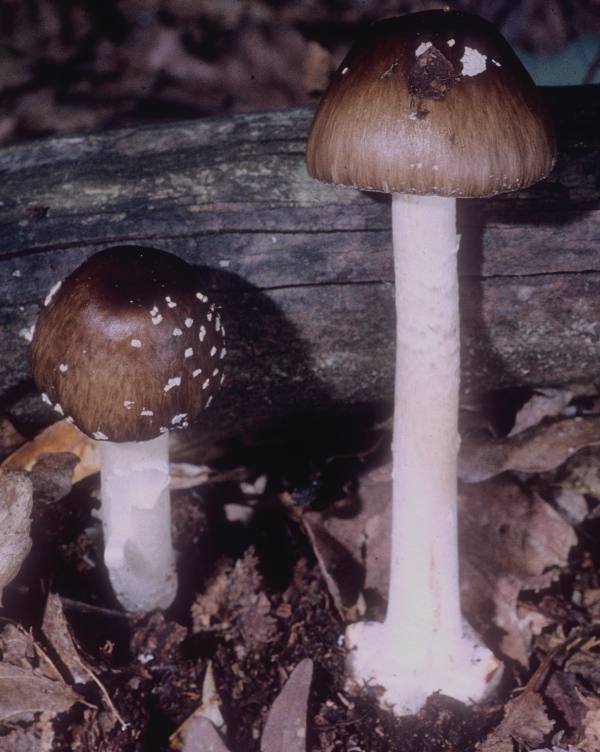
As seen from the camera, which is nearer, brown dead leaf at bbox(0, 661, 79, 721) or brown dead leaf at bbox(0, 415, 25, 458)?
brown dead leaf at bbox(0, 661, 79, 721)

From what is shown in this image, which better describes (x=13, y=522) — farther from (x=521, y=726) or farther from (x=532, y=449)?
(x=532, y=449)

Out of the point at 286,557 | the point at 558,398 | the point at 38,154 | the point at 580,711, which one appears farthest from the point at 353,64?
the point at 580,711

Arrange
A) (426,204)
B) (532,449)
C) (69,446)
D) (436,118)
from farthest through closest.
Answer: (532,449), (69,446), (426,204), (436,118)

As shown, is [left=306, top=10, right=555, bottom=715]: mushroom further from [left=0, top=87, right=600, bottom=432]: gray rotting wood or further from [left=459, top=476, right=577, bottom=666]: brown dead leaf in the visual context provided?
[left=0, top=87, right=600, bottom=432]: gray rotting wood

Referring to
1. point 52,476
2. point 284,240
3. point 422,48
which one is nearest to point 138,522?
point 52,476

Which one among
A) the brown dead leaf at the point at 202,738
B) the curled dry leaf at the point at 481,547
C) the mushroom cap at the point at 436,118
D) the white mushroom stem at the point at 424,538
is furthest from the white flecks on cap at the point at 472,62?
the brown dead leaf at the point at 202,738

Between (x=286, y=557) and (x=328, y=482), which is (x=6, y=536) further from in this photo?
(x=328, y=482)

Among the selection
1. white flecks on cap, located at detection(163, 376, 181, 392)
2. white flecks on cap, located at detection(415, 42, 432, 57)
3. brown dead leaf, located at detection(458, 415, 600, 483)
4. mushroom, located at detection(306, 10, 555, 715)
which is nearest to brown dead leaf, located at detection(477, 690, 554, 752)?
mushroom, located at detection(306, 10, 555, 715)
